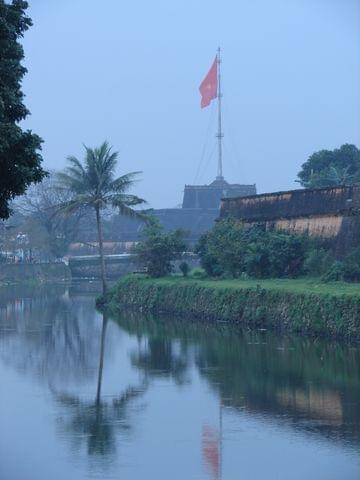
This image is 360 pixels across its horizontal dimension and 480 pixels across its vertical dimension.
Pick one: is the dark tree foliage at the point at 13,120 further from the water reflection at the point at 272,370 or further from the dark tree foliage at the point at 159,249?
the dark tree foliage at the point at 159,249

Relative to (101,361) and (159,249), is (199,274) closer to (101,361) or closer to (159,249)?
(159,249)

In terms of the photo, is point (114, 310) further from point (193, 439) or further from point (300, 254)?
point (193, 439)

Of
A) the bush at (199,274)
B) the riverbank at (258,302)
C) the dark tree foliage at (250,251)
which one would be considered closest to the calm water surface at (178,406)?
the riverbank at (258,302)

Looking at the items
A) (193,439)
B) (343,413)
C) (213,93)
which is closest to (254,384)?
(343,413)

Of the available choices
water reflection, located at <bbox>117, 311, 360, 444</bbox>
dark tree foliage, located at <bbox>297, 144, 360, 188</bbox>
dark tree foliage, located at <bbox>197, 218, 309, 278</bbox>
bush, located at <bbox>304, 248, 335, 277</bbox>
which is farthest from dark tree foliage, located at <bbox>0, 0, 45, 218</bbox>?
dark tree foliage, located at <bbox>297, 144, 360, 188</bbox>

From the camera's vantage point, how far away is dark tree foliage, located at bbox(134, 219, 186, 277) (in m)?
37.8

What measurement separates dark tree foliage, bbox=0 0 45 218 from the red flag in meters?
44.3

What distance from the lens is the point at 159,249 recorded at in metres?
38.0

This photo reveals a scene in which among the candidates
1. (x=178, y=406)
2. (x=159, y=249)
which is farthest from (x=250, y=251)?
(x=178, y=406)

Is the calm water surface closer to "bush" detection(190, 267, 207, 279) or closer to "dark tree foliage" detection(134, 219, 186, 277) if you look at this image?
"bush" detection(190, 267, 207, 279)

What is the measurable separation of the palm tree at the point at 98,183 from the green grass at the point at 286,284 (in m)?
3.33

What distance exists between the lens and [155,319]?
3241cm

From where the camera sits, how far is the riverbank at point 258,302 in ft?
76.2

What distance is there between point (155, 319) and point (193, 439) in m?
18.7
